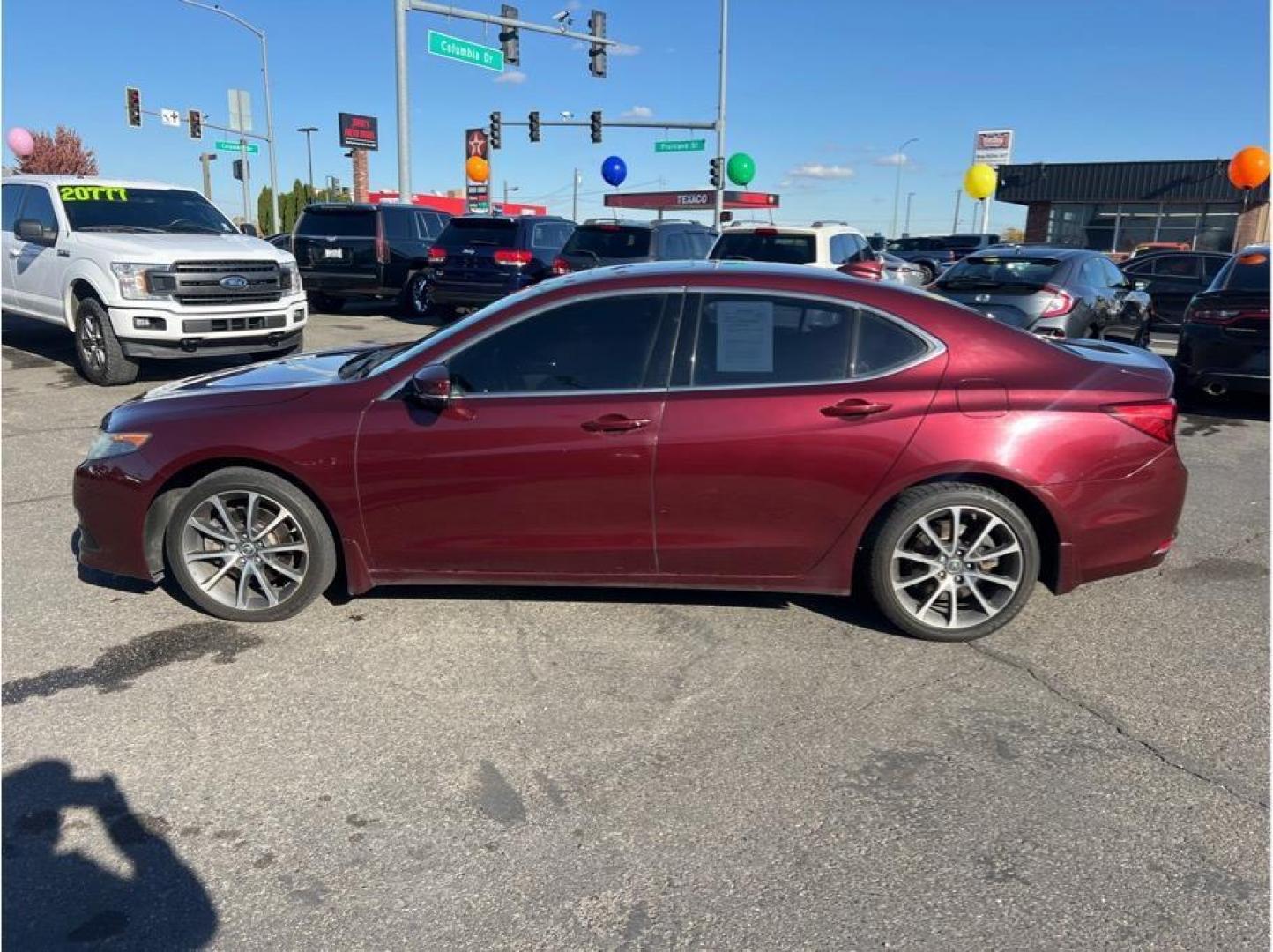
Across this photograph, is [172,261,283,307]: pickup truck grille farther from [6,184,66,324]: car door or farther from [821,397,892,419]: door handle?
[821,397,892,419]: door handle

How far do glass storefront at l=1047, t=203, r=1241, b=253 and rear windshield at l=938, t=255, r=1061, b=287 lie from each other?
34617 millimetres

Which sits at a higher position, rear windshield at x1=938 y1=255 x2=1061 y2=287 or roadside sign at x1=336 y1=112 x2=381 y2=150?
roadside sign at x1=336 y1=112 x2=381 y2=150

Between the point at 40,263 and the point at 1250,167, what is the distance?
26879 millimetres

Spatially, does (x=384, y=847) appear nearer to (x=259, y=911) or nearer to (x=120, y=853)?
(x=259, y=911)

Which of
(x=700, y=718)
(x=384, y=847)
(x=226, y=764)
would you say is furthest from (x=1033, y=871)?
(x=226, y=764)

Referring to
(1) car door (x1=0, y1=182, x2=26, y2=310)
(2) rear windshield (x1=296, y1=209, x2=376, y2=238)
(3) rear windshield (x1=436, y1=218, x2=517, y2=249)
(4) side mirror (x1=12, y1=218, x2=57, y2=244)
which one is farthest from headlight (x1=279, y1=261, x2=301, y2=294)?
(2) rear windshield (x1=296, y1=209, x2=376, y2=238)

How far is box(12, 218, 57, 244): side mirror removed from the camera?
985cm

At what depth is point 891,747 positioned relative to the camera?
3.26m

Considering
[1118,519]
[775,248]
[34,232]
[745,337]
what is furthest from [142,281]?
[1118,519]

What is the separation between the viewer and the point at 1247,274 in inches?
341

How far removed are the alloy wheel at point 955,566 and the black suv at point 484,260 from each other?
10995 mm

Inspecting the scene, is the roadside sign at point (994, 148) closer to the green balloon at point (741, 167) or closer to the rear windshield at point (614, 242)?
the green balloon at point (741, 167)

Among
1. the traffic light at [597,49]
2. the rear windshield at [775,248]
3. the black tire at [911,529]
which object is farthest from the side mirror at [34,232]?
the traffic light at [597,49]

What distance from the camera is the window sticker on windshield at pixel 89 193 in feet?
33.2
